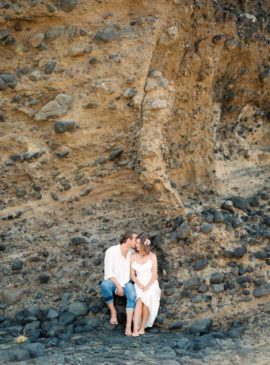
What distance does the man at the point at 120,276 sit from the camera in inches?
193

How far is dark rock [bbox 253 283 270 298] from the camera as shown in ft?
17.4

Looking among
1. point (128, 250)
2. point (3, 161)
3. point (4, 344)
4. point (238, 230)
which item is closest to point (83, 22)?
point (3, 161)

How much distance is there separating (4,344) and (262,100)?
23.3 ft

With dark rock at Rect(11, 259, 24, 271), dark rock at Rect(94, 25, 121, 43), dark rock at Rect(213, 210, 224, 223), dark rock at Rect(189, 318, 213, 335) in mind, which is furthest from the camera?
dark rock at Rect(94, 25, 121, 43)

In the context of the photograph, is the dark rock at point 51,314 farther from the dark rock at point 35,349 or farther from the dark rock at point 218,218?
the dark rock at point 218,218

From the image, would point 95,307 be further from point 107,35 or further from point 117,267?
point 107,35

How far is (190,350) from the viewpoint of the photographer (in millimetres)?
4301

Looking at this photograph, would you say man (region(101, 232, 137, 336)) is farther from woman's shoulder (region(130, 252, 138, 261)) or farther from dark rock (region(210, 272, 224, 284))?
dark rock (region(210, 272, 224, 284))

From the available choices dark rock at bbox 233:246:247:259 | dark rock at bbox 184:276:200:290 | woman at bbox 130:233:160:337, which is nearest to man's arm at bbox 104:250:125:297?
woman at bbox 130:233:160:337

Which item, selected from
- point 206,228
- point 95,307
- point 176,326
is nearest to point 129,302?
point 95,307

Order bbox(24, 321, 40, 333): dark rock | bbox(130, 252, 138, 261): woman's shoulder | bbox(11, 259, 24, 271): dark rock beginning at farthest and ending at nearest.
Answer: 1. bbox(11, 259, 24, 271): dark rock
2. bbox(130, 252, 138, 261): woman's shoulder
3. bbox(24, 321, 40, 333): dark rock

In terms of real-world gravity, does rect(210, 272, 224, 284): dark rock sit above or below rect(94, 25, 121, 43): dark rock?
below

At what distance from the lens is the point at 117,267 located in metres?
5.06

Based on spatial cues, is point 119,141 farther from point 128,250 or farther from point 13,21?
point 13,21
